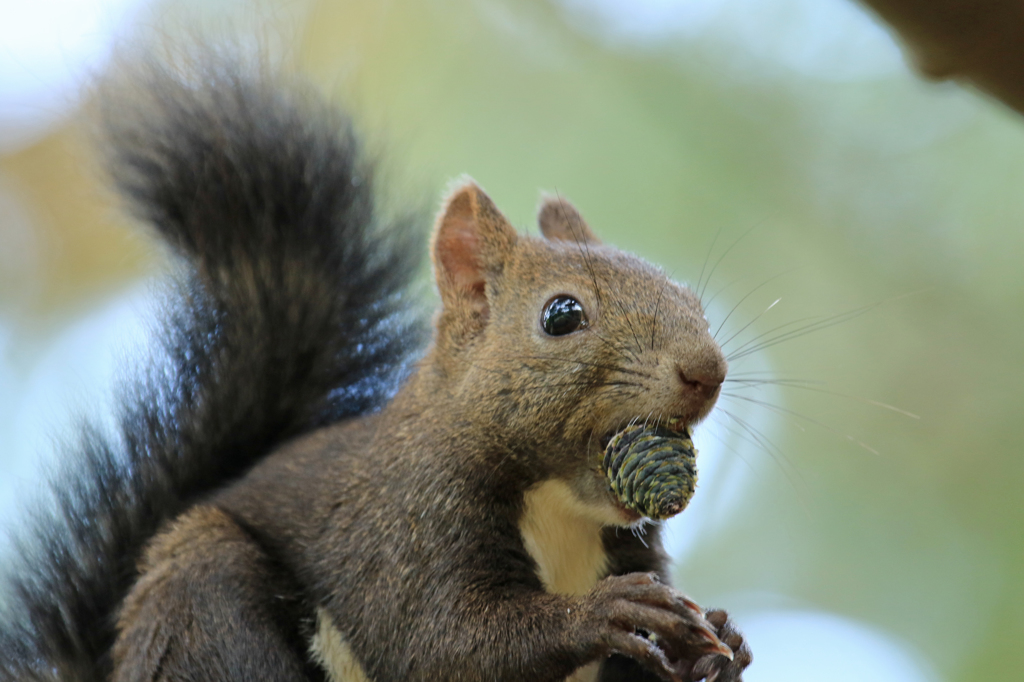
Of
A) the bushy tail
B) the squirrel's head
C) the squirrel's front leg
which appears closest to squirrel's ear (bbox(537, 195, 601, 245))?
the squirrel's head

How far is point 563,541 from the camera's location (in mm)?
2305

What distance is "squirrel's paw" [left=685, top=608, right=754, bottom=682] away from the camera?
2031 mm

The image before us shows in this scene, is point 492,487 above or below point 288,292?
below

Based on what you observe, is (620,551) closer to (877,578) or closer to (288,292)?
(288,292)

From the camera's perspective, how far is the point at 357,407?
10.1ft

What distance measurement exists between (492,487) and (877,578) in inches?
110

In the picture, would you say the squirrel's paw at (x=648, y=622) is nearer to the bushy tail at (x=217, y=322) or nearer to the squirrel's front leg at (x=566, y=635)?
the squirrel's front leg at (x=566, y=635)

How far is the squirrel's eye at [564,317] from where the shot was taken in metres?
2.26

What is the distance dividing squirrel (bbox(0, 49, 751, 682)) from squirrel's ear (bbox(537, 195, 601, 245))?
24 mm

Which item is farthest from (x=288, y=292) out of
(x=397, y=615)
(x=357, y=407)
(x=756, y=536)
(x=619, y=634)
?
(x=756, y=536)

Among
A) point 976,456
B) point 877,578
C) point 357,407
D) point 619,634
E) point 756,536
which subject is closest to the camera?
point 619,634

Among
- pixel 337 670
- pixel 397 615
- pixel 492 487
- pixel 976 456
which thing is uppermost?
pixel 976 456

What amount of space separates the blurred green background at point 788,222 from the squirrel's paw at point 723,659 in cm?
37

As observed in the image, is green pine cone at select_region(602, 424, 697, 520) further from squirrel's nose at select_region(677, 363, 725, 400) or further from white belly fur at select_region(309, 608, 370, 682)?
white belly fur at select_region(309, 608, 370, 682)
